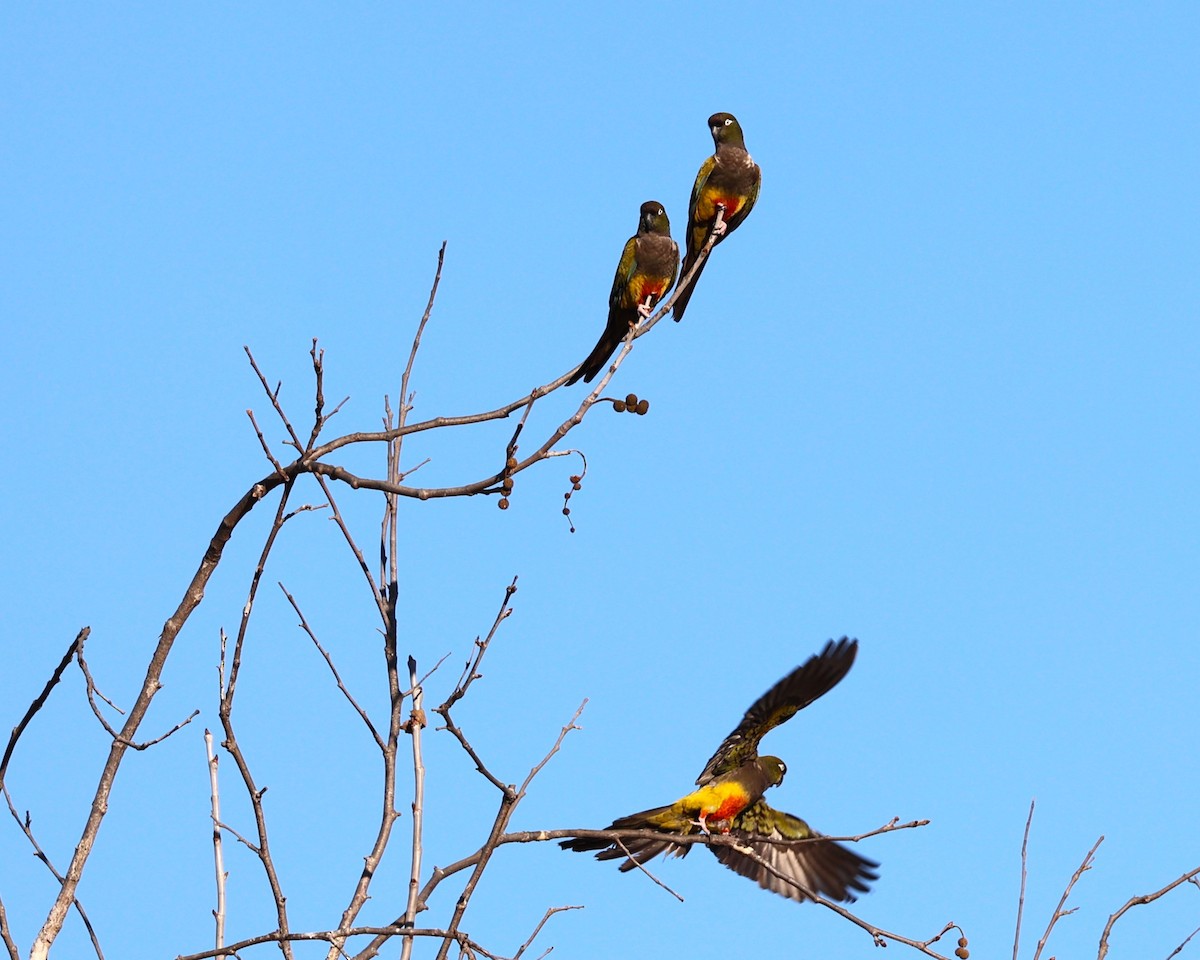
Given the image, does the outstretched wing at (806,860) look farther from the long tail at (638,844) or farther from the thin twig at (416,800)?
the thin twig at (416,800)

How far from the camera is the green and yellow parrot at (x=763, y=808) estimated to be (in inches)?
237

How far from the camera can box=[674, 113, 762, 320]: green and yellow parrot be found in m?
6.85

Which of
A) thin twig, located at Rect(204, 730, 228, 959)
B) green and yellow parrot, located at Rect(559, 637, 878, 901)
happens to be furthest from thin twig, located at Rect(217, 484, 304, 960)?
green and yellow parrot, located at Rect(559, 637, 878, 901)

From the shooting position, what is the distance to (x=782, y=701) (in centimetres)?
637

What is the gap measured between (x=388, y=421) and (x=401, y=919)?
1.39 meters

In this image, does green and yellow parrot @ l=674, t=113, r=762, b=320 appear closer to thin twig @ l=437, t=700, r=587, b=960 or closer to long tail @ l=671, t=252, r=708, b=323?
long tail @ l=671, t=252, r=708, b=323

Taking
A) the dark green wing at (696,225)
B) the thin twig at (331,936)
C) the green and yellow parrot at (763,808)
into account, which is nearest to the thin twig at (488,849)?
the thin twig at (331,936)

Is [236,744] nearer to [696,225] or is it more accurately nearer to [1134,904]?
[1134,904]

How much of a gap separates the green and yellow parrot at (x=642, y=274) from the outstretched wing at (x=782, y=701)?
5.86ft

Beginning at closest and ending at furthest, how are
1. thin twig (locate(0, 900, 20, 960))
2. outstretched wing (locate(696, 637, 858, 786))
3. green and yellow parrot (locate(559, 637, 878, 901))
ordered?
thin twig (locate(0, 900, 20, 960)), green and yellow parrot (locate(559, 637, 878, 901)), outstretched wing (locate(696, 637, 858, 786))

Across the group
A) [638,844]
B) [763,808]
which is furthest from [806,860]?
[638,844]

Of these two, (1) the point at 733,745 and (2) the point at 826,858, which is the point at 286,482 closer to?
(1) the point at 733,745

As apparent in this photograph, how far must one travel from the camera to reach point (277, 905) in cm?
314

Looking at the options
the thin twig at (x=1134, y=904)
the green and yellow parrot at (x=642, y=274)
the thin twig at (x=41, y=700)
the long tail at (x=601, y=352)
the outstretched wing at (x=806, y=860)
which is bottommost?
the thin twig at (x=1134, y=904)
